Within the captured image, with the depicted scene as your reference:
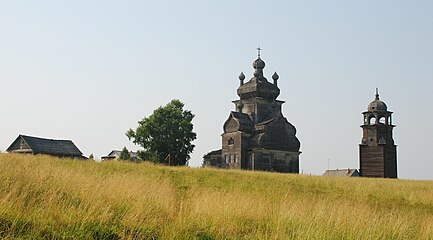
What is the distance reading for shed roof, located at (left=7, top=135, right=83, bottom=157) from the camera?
65500 millimetres

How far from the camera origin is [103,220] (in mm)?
8977

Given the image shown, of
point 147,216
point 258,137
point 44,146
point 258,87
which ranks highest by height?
point 258,87

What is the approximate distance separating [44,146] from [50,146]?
0.83m

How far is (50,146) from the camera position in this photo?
6731cm

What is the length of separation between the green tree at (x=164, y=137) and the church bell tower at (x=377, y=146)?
21.5 meters

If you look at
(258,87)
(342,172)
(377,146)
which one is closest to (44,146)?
(258,87)

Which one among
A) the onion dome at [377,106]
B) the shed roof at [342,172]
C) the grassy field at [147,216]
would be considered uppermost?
the onion dome at [377,106]

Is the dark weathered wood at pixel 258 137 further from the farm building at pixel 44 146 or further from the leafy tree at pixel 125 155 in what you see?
the farm building at pixel 44 146

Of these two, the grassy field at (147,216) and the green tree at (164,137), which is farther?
the green tree at (164,137)

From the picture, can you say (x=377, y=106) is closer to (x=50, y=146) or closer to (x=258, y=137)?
(x=258, y=137)

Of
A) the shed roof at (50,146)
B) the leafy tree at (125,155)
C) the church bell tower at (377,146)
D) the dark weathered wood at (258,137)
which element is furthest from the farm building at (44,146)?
the church bell tower at (377,146)

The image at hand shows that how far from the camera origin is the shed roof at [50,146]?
2579 inches

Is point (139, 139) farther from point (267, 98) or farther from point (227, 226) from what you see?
point (227, 226)

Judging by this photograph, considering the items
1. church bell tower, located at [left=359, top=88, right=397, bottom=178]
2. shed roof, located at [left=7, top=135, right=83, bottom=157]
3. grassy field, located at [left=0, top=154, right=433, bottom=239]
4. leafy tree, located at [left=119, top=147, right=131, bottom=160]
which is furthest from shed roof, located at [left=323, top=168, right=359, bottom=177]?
grassy field, located at [left=0, top=154, right=433, bottom=239]
